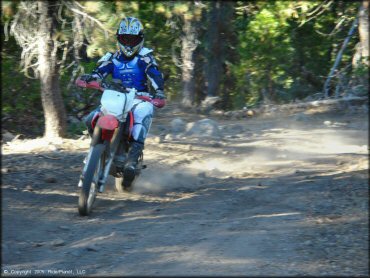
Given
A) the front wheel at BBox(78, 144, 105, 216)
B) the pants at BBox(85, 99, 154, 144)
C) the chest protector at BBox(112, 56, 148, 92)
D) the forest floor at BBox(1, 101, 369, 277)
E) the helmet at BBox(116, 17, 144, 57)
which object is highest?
the helmet at BBox(116, 17, 144, 57)

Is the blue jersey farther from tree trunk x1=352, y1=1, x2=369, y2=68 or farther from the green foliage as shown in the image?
tree trunk x1=352, y1=1, x2=369, y2=68

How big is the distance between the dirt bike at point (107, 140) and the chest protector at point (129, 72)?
0.45 metres

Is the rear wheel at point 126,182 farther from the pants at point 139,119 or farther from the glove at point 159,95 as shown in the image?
the glove at point 159,95

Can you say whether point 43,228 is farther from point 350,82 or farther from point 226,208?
point 350,82

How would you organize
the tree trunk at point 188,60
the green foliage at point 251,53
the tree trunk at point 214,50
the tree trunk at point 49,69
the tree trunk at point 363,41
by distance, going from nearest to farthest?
the tree trunk at point 49,69, the green foliage at point 251,53, the tree trunk at point 363,41, the tree trunk at point 188,60, the tree trunk at point 214,50

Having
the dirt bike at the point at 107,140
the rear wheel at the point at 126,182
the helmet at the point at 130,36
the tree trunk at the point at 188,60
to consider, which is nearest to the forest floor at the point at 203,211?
the rear wheel at the point at 126,182

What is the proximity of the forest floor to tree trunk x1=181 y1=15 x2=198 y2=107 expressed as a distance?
522cm

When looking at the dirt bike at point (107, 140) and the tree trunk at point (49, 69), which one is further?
the tree trunk at point (49, 69)

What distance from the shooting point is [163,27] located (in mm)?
16203

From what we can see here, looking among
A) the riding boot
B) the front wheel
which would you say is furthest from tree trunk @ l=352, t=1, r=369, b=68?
the front wheel

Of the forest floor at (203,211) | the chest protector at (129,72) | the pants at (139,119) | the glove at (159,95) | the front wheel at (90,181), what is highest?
the chest protector at (129,72)

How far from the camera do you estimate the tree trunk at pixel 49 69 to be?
1003 centimetres

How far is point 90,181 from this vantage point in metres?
6.38

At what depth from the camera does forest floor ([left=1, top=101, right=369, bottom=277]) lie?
487 centimetres
